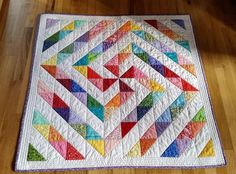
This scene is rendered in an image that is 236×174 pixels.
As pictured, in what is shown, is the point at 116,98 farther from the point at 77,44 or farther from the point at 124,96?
the point at 77,44

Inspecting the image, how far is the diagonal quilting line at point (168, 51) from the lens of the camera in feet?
4.93

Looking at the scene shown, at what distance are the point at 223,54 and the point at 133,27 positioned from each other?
45cm

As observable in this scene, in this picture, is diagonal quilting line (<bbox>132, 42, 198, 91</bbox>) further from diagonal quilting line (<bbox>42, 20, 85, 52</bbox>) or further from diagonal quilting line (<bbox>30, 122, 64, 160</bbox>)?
diagonal quilting line (<bbox>30, 122, 64, 160</bbox>)

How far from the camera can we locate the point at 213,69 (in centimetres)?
152

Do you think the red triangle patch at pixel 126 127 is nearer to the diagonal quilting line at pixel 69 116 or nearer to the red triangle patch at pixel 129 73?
the diagonal quilting line at pixel 69 116

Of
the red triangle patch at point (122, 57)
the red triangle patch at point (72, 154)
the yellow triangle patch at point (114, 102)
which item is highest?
the red triangle patch at point (122, 57)

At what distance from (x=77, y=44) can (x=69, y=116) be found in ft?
1.27

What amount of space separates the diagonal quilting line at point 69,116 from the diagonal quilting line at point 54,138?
0.20 ft

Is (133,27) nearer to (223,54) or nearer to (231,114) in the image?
(223,54)

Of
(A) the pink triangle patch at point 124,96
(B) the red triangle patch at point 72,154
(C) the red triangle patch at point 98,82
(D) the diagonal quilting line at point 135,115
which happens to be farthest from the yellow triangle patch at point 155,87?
(B) the red triangle patch at point 72,154

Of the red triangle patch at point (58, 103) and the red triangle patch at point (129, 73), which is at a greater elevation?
the red triangle patch at point (129, 73)

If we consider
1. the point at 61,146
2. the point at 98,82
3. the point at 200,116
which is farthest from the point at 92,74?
the point at 200,116

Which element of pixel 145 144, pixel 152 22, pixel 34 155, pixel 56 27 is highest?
pixel 152 22

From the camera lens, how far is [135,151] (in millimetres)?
1247
